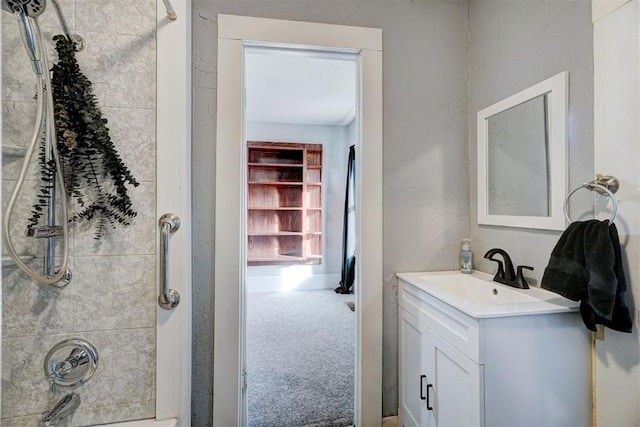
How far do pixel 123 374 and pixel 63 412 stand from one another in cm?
20

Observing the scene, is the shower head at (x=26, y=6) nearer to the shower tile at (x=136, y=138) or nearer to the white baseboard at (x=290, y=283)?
the shower tile at (x=136, y=138)

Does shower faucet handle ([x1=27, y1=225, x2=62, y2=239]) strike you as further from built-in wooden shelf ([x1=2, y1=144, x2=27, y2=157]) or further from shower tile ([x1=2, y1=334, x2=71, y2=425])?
shower tile ([x1=2, y1=334, x2=71, y2=425])

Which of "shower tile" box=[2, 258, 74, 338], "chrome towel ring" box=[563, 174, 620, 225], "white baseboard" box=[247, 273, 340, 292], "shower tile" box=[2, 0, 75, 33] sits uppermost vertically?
"shower tile" box=[2, 0, 75, 33]

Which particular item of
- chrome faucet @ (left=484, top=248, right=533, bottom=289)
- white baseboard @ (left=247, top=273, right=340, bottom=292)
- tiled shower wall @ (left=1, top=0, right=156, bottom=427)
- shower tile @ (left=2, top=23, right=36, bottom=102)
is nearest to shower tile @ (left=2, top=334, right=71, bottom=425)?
tiled shower wall @ (left=1, top=0, right=156, bottom=427)

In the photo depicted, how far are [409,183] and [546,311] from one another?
2.85 ft

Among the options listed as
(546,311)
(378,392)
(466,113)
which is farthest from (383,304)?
(466,113)

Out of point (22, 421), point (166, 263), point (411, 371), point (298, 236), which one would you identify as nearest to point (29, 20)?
point (166, 263)

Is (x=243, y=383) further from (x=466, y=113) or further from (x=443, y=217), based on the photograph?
(x=466, y=113)

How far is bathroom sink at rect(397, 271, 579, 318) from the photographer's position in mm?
1155

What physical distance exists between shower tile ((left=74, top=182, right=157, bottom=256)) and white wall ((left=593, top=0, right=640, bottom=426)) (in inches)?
64.5

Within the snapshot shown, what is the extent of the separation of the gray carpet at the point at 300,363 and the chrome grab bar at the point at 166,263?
1057 mm

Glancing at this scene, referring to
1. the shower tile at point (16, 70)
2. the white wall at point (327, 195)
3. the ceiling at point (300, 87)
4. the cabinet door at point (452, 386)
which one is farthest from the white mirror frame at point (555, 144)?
the white wall at point (327, 195)

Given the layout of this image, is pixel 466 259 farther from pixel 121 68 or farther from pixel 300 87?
pixel 300 87

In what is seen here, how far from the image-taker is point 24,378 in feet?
3.81
